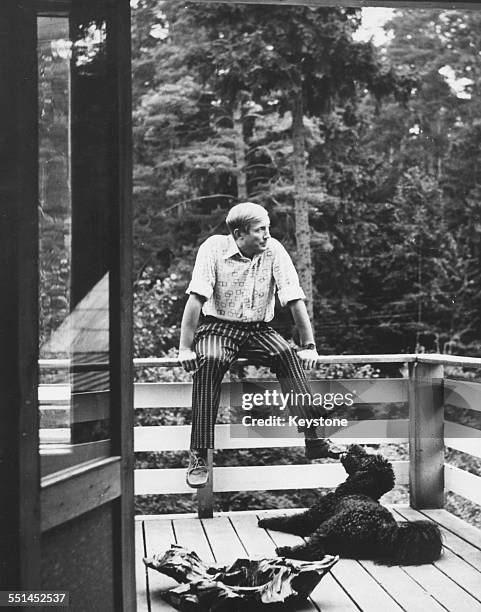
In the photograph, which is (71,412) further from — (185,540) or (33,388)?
(185,540)

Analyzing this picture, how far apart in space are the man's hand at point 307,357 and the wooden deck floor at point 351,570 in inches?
28.7

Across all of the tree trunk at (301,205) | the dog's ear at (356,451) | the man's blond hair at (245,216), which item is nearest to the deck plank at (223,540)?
the dog's ear at (356,451)

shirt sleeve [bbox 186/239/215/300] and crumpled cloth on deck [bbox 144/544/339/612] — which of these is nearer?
crumpled cloth on deck [bbox 144/544/339/612]

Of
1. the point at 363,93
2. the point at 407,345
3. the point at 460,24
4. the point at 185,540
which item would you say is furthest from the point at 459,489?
the point at 460,24

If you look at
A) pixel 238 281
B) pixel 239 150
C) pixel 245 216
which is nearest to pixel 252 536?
pixel 238 281

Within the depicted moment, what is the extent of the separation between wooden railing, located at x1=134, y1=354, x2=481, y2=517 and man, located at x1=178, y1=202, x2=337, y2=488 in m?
0.38

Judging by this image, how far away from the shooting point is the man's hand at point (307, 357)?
3756mm

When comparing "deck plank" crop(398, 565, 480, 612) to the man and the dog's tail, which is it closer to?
the dog's tail

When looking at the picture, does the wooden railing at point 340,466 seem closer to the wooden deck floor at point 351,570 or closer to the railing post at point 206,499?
the railing post at point 206,499

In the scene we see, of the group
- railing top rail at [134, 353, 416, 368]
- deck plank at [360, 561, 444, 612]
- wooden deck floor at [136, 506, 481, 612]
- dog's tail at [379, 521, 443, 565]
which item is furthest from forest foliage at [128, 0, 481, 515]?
deck plank at [360, 561, 444, 612]

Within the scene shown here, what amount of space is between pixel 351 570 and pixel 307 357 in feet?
3.18

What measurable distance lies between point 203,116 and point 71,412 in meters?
8.18

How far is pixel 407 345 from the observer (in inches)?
399

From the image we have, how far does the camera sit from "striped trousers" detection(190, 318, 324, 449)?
12.1ft
